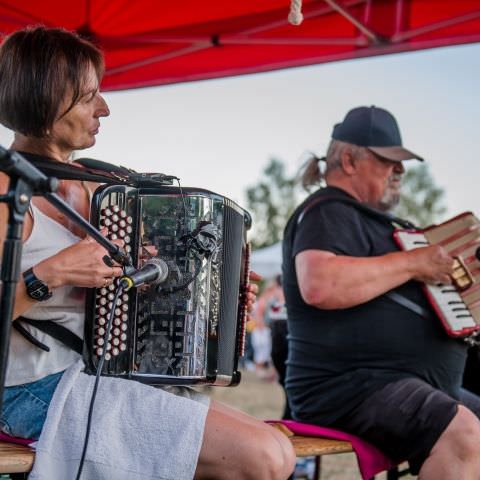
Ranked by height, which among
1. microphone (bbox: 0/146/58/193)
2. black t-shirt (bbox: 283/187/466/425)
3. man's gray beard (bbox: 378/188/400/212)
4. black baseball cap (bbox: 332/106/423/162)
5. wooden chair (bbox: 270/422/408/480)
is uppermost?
black baseball cap (bbox: 332/106/423/162)

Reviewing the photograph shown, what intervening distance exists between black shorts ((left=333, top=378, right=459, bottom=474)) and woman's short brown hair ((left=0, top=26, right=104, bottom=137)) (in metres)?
1.46

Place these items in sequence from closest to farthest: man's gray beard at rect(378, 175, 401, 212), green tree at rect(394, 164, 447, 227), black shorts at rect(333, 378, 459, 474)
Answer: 1. black shorts at rect(333, 378, 459, 474)
2. man's gray beard at rect(378, 175, 401, 212)
3. green tree at rect(394, 164, 447, 227)

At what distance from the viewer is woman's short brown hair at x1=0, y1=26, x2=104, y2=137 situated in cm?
206

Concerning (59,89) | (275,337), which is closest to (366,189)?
(275,337)

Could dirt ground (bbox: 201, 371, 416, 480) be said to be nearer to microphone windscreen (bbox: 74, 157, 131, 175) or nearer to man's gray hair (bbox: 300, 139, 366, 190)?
man's gray hair (bbox: 300, 139, 366, 190)

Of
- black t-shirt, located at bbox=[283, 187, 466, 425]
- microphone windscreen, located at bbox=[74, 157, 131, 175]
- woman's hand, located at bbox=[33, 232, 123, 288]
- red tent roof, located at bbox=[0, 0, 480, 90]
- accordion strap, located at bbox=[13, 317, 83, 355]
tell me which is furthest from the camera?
red tent roof, located at bbox=[0, 0, 480, 90]

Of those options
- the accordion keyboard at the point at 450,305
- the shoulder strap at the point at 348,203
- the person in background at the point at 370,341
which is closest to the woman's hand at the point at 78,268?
the person in background at the point at 370,341

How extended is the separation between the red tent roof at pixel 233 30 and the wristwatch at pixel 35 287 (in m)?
2.45

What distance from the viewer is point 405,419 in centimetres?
258

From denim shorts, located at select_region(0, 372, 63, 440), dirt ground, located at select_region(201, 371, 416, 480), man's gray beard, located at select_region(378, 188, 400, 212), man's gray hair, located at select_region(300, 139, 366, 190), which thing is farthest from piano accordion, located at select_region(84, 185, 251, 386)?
dirt ground, located at select_region(201, 371, 416, 480)

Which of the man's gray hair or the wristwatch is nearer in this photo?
the wristwatch

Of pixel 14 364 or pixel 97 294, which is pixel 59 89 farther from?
pixel 14 364

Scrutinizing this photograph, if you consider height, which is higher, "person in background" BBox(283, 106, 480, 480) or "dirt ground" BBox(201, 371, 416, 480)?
"person in background" BBox(283, 106, 480, 480)

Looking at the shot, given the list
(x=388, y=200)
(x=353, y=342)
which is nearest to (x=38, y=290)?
(x=353, y=342)
